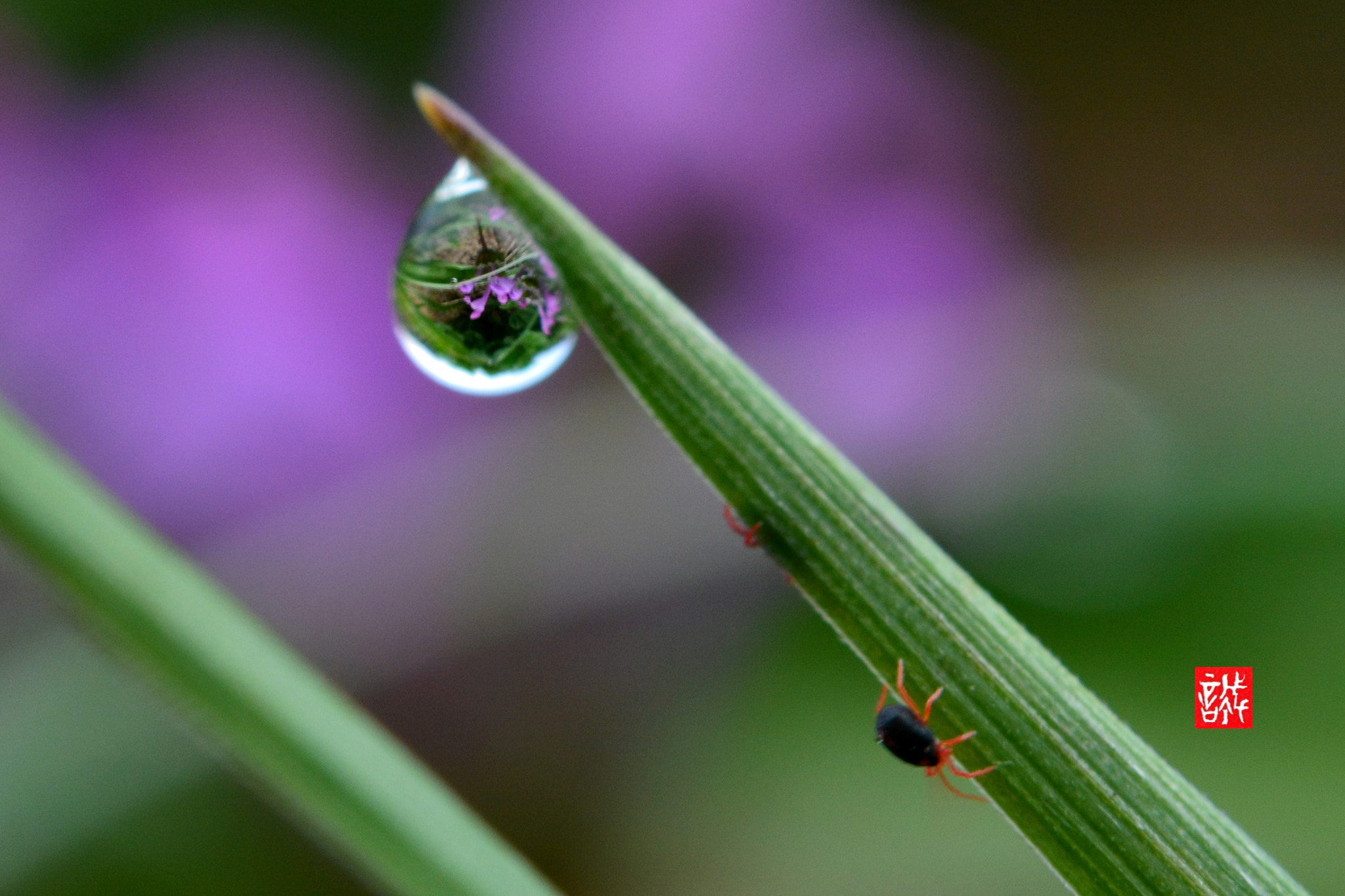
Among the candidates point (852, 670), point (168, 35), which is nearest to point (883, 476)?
point (852, 670)

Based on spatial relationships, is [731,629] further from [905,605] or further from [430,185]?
[905,605]

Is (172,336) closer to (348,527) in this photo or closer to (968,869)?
(348,527)

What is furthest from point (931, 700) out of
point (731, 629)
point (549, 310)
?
point (731, 629)

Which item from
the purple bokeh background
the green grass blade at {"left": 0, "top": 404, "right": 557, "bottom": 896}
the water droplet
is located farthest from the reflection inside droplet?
the purple bokeh background

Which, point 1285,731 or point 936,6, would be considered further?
point 936,6

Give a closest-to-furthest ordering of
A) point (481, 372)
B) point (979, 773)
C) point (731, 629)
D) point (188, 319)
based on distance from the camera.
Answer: point (979, 773), point (481, 372), point (188, 319), point (731, 629)

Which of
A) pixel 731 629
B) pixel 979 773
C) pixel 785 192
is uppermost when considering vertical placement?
pixel 785 192
